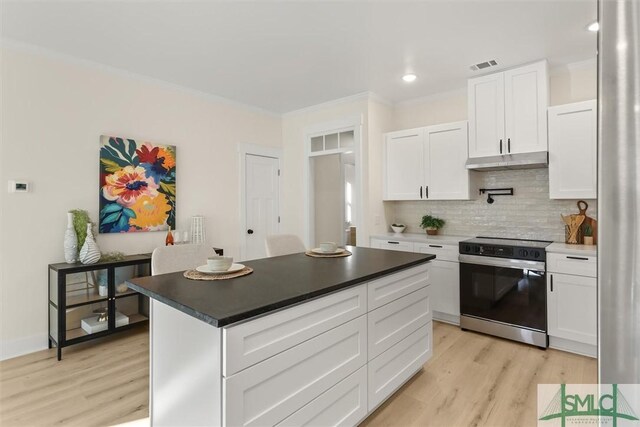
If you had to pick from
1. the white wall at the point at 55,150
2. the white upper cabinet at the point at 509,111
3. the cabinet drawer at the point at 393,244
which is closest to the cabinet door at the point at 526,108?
the white upper cabinet at the point at 509,111

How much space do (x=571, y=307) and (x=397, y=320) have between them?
73.3 inches

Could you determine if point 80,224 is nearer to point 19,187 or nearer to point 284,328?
point 19,187

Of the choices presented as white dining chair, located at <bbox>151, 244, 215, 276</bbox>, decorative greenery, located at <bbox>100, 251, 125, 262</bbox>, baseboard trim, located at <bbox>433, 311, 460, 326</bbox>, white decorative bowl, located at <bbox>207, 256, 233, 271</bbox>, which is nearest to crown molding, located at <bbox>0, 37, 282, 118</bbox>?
decorative greenery, located at <bbox>100, 251, 125, 262</bbox>

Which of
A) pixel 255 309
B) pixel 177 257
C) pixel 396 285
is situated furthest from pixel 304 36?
pixel 255 309

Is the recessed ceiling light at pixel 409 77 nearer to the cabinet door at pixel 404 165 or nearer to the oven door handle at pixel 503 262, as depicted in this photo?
the cabinet door at pixel 404 165

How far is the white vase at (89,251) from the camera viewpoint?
3.02m

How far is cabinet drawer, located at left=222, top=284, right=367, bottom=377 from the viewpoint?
1232 mm

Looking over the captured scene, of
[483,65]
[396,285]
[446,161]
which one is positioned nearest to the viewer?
[396,285]

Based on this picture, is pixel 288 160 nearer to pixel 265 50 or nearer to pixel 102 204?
pixel 265 50

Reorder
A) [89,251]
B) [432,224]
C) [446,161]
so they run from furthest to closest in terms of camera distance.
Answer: [432,224]
[446,161]
[89,251]

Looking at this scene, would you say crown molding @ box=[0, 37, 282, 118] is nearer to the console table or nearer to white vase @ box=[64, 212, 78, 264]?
white vase @ box=[64, 212, 78, 264]

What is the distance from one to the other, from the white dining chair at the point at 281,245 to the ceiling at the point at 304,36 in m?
1.75

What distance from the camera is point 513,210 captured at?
12.3ft

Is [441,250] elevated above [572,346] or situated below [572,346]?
above
